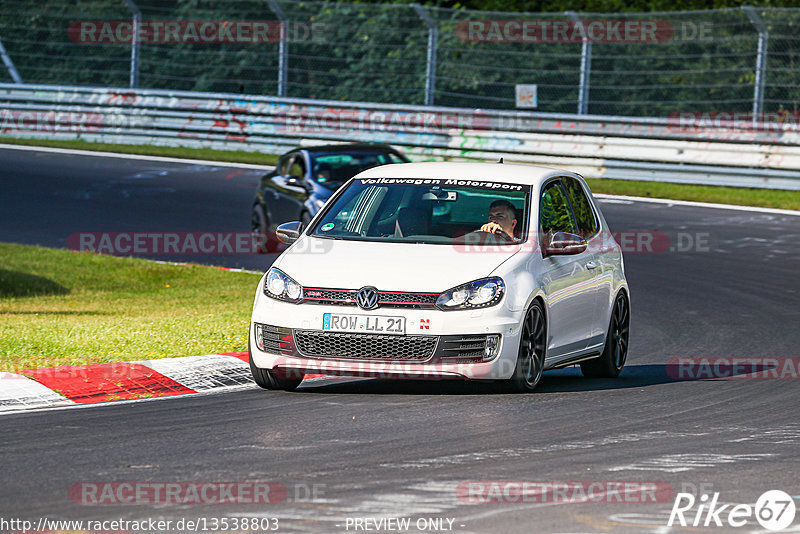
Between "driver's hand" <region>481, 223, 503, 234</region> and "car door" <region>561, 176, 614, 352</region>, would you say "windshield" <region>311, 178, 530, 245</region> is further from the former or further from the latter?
"car door" <region>561, 176, 614, 352</region>

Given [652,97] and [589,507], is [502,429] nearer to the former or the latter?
[589,507]

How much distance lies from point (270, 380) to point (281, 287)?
658 mm

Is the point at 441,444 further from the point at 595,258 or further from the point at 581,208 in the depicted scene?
the point at 581,208

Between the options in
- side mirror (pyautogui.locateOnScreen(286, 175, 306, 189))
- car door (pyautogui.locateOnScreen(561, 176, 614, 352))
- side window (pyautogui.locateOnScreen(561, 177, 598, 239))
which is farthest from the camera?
side mirror (pyautogui.locateOnScreen(286, 175, 306, 189))

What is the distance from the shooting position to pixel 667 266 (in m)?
18.7

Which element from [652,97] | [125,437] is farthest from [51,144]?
[125,437]

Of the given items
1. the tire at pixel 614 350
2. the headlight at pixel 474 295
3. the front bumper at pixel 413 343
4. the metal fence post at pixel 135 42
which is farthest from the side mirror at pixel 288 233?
the metal fence post at pixel 135 42

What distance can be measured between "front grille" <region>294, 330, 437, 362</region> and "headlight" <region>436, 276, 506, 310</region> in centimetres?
24

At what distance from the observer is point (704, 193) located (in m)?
26.2

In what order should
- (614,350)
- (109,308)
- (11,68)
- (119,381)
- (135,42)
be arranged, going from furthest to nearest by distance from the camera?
1. (11,68)
2. (135,42)
3. (109,308)
4. (614,350)
5. (119,381)

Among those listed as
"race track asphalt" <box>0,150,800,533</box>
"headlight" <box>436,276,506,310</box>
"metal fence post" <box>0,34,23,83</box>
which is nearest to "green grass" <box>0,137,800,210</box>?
"metal fence post" <box>0,34,23,83</box>

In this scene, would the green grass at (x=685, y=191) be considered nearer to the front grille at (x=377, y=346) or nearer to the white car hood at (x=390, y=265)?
the white car hood at (x=390, y=265)

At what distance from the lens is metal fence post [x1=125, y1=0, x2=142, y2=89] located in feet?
104

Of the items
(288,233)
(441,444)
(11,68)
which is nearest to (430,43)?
(11,68)
